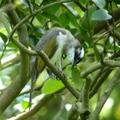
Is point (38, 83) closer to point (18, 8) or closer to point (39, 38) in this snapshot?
point (39, 38)

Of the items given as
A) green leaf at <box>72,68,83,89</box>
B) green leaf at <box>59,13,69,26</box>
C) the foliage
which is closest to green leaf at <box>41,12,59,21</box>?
the foliage

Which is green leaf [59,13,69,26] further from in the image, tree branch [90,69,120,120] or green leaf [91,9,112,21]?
green leaf [91,9,112,21]

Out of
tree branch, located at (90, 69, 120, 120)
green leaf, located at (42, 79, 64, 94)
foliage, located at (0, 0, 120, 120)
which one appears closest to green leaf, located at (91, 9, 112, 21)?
foliage, located at (0, 0, 120, 120)

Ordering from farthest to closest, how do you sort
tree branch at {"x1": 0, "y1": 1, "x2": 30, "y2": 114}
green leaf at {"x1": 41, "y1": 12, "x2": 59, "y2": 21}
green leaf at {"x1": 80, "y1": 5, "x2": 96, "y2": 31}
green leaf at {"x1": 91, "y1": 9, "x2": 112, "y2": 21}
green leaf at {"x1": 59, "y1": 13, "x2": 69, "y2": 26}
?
green leaf at {"x1": 59, "y1": 13, "x2": 69, "y2": 26} < green leaf at {"x1": 41, "y1": 12, "x2": 59, "y2": 21} < tree branch at {"x1": 0, "y1": 1, "x2": 30, "y2": 114} < green leaf at {"x1": 80, "y1": 5, "x2": 96, "y2": 31} < green leaf at {"x1": 91, "y1": 9, "x2": 112, "y2": 21}

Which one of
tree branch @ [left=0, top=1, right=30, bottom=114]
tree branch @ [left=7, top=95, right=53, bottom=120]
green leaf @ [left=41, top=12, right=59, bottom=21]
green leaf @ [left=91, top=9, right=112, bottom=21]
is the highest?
green leaf @ [left=91, top=9, right=112, bottom=21]

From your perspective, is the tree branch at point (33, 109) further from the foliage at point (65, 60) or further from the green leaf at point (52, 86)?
the green leaf at point (52, 86)

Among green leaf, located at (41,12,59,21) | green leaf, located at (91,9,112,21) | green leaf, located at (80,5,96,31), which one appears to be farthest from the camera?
green leaf, located at (41,12,59,21)

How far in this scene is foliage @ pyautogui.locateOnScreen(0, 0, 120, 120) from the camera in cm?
202

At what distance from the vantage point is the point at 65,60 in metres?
3.41

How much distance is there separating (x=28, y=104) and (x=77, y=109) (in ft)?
2.05

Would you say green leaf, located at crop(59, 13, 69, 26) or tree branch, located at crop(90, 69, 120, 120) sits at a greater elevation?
green leaf, located at crop(59, 13, 69, 26)

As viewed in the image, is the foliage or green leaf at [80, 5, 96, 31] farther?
green leaf at [80, 5, 96, 31]

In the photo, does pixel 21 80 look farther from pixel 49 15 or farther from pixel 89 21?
pixel 89 21

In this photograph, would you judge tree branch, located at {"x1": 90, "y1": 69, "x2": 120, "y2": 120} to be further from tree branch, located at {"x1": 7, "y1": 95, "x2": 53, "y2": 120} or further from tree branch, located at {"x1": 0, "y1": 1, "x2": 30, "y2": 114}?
tree branch, located at {"x1": 7, "y1": 95, "x2": 53, "y2": 120}
